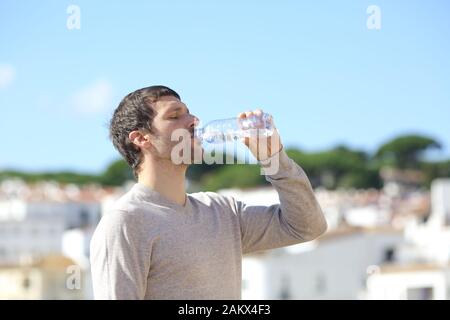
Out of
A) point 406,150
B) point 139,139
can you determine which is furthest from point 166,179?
point 406,150

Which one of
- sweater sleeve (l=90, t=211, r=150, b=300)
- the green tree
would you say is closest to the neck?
sweater sleeve (l=90, t=211, r=150, b=300)

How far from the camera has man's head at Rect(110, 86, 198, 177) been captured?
243cm

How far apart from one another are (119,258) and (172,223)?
0.15 m

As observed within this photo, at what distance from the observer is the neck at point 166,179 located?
2408mm

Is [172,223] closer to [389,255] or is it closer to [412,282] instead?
[412,282]

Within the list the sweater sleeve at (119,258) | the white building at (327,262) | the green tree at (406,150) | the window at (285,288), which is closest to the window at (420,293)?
the white building at (327,262)

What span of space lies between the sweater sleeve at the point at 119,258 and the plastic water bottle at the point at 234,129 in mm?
275

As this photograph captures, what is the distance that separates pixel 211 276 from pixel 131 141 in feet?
1.22

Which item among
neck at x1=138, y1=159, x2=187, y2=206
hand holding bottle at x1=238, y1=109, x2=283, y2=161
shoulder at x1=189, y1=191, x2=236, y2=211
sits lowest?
shoulder at x1=189, y1=191, x2=236, y2=211

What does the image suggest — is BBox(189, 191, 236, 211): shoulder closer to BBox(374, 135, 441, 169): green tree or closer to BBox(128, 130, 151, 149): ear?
BBox(128, 130, 151, 149): ear

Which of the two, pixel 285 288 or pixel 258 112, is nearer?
pixel 258 112

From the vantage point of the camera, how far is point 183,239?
233cm

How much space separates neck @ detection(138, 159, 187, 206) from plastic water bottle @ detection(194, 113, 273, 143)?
93 millimetres
